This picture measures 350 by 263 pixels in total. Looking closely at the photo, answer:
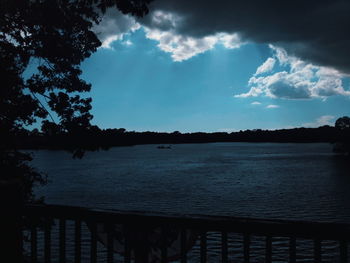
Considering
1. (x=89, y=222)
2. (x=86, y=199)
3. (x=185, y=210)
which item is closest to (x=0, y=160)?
(x=89, y=222)

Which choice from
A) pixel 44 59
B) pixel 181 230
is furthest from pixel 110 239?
pixel 44 59

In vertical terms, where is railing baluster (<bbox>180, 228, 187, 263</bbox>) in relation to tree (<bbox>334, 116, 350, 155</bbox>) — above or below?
below

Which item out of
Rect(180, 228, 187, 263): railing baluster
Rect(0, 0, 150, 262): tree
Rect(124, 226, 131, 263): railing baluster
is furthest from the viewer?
Rect(0, 0, 150, 262): tree

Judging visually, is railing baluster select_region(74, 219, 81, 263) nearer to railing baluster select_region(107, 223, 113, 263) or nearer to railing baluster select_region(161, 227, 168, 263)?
railing baluster select_region(107, 223, 113, 263)

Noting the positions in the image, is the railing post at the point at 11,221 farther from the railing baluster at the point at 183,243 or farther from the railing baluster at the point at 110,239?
the railing baluster at the point at 183,243

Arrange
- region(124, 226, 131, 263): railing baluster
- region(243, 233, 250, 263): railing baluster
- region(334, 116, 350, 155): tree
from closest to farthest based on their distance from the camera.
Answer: region(243, 233, 250, 263): railing baluster, region(124, 226, 131, 263): railing baluster, region(334, 116, 350, 155): tree

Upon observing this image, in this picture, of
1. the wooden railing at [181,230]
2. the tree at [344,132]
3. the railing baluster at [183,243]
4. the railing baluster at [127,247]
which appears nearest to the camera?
the wooden railing at [181,230]

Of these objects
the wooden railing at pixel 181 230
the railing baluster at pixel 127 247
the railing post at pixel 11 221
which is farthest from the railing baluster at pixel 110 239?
the railing post at pixel 11 221

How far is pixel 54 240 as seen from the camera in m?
21.7

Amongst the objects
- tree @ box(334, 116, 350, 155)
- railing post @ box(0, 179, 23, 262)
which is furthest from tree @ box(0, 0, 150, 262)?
tree @ box(334, 116, 350, 155)

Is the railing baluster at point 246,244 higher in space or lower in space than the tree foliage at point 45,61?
lower

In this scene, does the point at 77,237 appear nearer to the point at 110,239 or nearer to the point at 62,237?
the point at 62,237

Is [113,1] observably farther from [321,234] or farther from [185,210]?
[185,210]

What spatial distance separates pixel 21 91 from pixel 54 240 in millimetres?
15715
